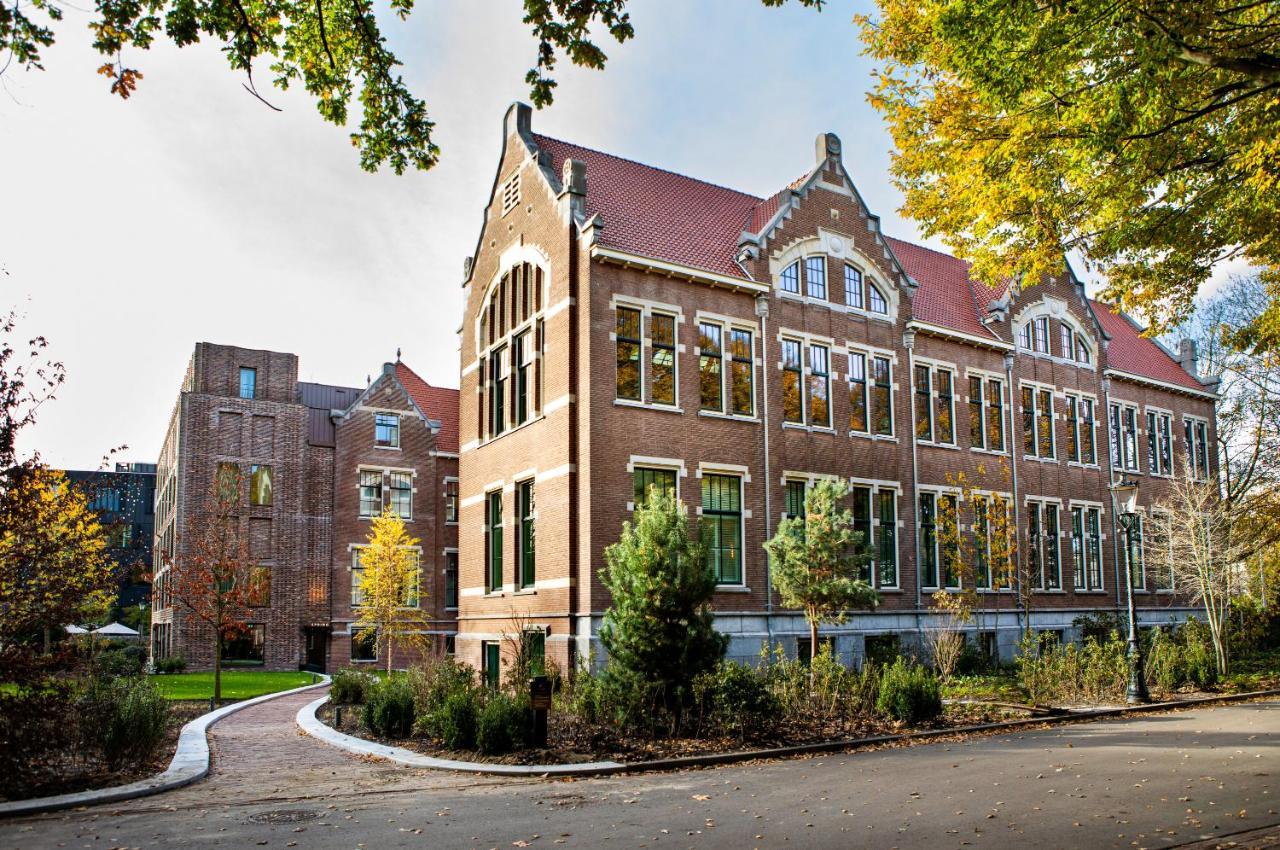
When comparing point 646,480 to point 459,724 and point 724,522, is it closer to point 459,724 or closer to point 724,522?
point 724,522

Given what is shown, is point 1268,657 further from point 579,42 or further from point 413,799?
point 579,42

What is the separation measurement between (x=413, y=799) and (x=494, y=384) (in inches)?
728

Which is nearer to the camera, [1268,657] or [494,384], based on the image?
[494,384]

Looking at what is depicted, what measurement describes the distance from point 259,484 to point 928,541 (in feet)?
110

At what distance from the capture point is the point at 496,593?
90.8 feet

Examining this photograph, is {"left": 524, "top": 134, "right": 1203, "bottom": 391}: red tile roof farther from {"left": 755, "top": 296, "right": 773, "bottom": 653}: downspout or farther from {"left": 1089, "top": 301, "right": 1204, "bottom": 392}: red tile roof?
{"left": 1089, "top": 301, "right": 1204, "bottom": 392}: red tile roof

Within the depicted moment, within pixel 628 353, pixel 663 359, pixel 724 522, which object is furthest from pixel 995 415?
pixel 628 353

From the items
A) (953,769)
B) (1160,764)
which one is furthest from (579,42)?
(1160,764)

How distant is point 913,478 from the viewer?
1184 inches

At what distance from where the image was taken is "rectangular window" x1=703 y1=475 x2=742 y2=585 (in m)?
25.4

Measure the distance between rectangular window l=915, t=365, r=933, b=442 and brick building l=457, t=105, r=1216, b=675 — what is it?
0.23 ft

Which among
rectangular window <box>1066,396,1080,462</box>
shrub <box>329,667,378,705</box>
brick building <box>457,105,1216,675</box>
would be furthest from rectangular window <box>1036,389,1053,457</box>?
shrub <box>329,667,378,705</box>

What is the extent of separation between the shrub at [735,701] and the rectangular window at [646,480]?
7.71m

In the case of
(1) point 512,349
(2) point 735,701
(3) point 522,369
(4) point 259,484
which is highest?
(1) point 512,349
